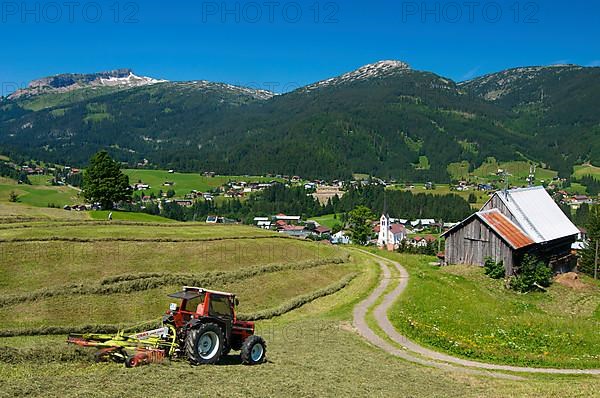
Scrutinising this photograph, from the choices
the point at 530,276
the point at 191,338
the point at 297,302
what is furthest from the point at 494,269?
the point at 191,338

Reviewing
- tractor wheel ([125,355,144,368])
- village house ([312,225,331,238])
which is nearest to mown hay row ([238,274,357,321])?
tractor wheel ([125,355,144,368])

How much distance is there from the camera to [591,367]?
Result: 26.8 m

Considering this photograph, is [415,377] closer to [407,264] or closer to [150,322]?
[150,322]

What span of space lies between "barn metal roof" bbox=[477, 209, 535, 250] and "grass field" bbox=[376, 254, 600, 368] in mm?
5989

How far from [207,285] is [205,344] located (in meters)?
22.0

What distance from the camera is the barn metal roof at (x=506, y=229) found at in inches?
2239

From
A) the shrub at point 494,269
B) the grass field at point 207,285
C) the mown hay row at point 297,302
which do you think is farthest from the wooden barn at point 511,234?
the mown hay row at point 297,302

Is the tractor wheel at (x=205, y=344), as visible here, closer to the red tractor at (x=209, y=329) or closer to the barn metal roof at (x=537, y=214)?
the red tractor at (x=209, y=329)

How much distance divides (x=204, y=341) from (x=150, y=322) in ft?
45.0

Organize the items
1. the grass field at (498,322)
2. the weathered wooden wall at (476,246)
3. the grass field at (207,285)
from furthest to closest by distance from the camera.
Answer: the weathered wooden wall at (476,246), the grass field at (498,322), the grass field at (207,285)

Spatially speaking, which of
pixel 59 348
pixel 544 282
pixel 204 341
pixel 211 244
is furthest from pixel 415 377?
pixel 544 282

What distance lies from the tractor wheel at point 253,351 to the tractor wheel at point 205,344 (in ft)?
3.47

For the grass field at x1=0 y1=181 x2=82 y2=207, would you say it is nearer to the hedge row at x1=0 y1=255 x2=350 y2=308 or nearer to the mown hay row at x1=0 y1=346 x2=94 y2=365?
the hedge row at x1=0 y1=255 x2=350 y2=308

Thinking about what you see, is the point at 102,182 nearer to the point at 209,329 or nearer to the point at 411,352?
the point at 411,352
